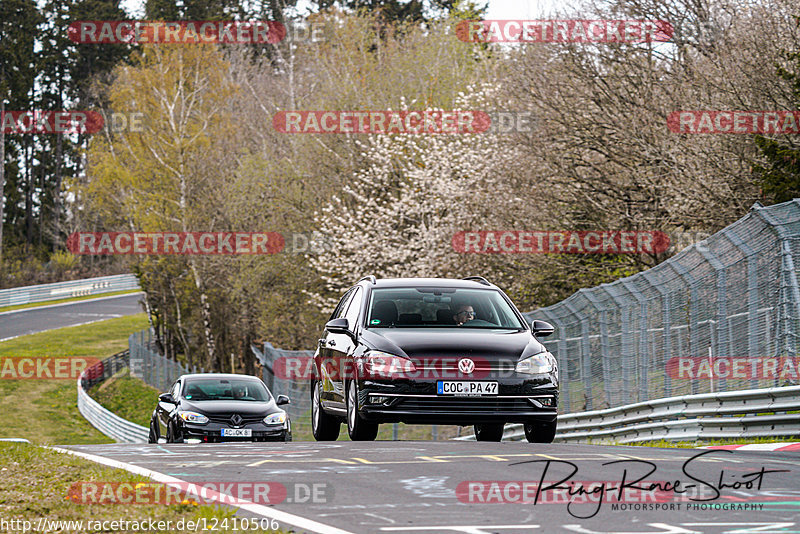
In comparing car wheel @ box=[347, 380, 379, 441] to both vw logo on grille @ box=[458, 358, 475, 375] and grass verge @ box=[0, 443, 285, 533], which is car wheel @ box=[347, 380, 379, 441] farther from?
grass verge @ box=[0, 443, 285, 533]

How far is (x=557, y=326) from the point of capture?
68.0ft

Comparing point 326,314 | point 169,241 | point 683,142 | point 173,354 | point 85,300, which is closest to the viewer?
point 683,142

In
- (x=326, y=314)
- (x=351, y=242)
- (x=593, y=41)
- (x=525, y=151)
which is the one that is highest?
(x=593, y=41)

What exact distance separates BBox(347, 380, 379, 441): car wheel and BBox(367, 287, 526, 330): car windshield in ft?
2.48

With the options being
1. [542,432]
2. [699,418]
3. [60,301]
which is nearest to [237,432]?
[542,432]

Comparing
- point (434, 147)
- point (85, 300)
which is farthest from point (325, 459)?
point (85, 300)

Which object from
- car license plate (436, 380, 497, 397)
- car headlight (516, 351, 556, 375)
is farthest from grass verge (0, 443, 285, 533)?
car headlight (516, 351, 556, 375)

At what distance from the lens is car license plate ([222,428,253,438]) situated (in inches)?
736

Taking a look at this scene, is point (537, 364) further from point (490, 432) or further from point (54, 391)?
point (54, 391)

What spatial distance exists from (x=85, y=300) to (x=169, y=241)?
3668cm

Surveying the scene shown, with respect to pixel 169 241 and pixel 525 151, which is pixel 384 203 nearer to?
pixel 525 151

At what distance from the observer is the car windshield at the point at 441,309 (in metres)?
13.3

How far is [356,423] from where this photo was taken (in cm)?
1288

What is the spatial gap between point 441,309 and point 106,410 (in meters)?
29.5
